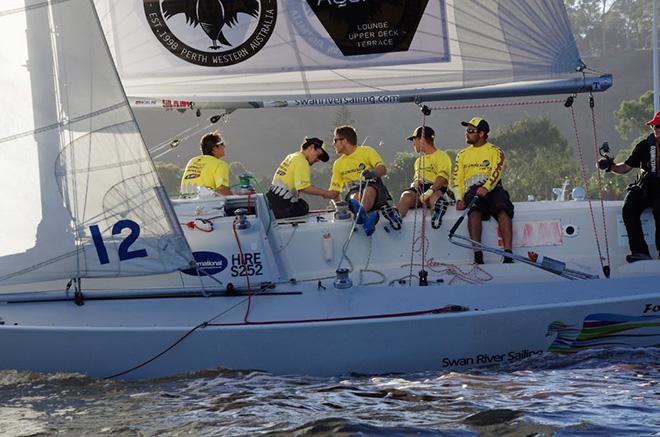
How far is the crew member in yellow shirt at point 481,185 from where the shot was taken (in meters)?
8.76

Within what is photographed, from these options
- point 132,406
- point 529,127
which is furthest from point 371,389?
point 529,127

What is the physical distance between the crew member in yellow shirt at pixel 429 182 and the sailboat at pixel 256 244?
400 mm

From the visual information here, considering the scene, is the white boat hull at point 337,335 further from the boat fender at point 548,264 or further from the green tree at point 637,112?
the green tree at point 637,112

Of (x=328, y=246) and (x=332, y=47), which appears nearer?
(x=332, y=47)

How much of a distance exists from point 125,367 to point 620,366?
10.8ft

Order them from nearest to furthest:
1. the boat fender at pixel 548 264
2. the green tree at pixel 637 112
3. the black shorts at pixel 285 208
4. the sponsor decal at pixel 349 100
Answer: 1. the boat fender at pixel 548 264
2. the sponsor decal at pixel 349 100
3. the black shorts at pixel 285 208
4. the green tree at pixel 637 112

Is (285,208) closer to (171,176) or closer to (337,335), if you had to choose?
(337,335)

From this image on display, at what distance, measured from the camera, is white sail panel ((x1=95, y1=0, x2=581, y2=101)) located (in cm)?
832

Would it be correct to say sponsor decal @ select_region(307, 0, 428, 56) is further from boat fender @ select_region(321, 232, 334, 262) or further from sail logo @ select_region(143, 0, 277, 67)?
boat fender @ select_region(321, 232, 334, 262)

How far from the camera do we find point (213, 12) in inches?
344

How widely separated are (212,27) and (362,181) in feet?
5.65

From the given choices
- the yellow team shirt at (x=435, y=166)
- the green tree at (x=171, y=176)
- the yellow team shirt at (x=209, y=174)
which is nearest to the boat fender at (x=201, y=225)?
the yellow team shirt at (x=209, y=174)

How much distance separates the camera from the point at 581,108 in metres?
62.1

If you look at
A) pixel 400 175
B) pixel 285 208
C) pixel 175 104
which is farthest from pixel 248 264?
pixel 400 175
